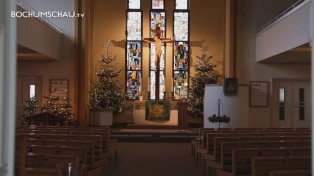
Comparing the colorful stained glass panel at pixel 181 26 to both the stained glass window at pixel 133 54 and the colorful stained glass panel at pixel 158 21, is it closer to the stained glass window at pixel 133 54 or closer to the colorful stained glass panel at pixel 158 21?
the colorful stained glass panel at pixel 158 21

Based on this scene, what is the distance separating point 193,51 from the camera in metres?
16.5

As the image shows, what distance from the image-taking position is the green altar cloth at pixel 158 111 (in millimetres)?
15180

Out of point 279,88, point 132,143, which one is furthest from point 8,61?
point 279,88

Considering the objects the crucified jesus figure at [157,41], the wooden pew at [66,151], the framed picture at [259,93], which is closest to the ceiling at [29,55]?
the crucified jesus figure at [157,41]

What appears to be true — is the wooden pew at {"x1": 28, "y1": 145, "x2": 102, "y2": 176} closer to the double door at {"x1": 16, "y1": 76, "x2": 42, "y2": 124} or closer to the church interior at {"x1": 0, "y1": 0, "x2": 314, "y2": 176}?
the church interior at {"x1": 0, "y1": 0, "x2": 314, "y2": 176}

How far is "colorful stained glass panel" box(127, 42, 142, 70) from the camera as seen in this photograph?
1653 cm

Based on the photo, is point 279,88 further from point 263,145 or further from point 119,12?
point 263,145

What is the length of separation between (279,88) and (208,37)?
350 cm

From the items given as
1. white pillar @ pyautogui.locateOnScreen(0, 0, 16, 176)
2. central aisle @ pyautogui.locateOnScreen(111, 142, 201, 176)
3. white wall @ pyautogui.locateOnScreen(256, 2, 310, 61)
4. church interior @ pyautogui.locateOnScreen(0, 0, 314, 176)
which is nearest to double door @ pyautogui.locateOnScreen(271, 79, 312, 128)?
church interior @ pyautogui.locateOnScreen(0, 0, 314, 176)

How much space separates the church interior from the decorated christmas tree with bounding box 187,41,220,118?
0.03 m

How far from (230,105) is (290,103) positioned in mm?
3454

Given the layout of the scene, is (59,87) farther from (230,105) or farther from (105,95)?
(230,105)

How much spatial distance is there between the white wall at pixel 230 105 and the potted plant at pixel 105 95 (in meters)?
3.81

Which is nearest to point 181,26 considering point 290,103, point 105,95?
point 105,95
